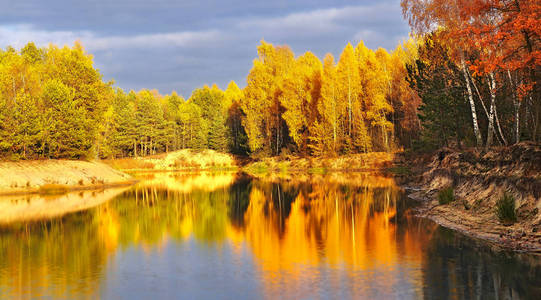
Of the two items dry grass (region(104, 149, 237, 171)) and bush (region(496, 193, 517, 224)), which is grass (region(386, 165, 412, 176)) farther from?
bush (region(496, 193, 517, 224))

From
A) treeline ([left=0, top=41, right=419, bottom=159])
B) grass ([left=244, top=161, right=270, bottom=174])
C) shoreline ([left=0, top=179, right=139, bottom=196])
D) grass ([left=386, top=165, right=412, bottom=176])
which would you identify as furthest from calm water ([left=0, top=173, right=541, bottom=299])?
grass ([left=244, top=161, right=270, bottom=174])

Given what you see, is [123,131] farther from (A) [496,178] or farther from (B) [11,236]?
(A) [496,178]

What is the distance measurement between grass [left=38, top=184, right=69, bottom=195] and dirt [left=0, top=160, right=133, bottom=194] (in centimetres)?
10

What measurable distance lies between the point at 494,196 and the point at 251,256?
11.5 meters

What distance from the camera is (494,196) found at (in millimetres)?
21688

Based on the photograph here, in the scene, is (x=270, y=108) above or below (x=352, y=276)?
above

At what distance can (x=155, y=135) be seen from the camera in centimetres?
10394

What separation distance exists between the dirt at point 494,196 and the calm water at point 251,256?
1047 mm

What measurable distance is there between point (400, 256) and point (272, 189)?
29090mm

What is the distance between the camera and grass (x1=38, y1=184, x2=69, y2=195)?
4328cm

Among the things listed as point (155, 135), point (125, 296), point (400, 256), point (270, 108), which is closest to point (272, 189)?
point (400, 256)

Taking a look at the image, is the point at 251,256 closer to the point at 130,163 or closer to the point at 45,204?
the point at 45,204

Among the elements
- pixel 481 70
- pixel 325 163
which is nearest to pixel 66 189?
pixel 481 70

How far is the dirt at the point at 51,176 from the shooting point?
42875 millimetres
